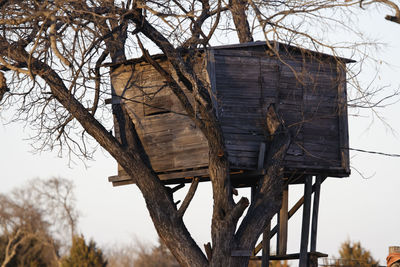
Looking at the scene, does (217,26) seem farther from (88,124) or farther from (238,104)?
(88,124)

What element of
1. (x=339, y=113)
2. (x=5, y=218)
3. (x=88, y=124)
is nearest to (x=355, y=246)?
(x=339, y=113)

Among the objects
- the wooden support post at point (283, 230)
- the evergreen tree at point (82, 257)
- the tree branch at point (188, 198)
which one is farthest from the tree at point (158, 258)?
the tree branch at point (188, 198)

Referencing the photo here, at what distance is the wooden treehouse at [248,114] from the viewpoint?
12914 mm

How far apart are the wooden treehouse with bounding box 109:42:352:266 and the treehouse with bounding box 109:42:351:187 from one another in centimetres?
2

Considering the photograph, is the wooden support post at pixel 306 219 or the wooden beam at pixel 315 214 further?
the wooden beam at pixel 315 214

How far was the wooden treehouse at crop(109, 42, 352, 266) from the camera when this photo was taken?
42.4 ft

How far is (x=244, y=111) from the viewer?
1309 cm

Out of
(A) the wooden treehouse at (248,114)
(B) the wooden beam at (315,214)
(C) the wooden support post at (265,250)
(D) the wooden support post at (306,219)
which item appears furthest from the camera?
(C) the wooden support post at (265,250)

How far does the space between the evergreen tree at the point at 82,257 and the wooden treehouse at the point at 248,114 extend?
71.3 feet

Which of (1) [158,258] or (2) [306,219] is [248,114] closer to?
(2) [306,219]

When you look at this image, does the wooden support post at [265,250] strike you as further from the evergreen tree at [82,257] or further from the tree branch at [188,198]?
the evergreen tree at [82,257]

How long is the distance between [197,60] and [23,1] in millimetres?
3296

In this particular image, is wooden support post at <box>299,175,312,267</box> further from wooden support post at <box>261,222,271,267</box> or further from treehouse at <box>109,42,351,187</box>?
wooden support post at <box>261,222,271,267</box>

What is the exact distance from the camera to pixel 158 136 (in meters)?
13.4
